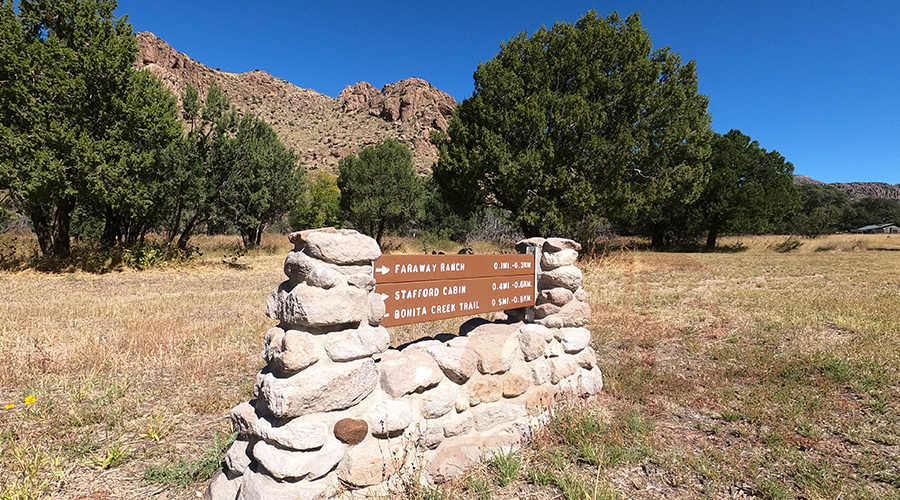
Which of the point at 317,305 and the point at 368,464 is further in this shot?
the point at 368,464

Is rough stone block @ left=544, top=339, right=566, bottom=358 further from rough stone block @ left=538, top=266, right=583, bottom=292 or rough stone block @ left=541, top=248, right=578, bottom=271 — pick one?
rough stone block @ left=541, top=248, right=578, bottom=271

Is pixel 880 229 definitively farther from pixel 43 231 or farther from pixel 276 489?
pixel 43 231

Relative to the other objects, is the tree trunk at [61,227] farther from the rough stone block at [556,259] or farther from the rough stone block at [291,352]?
the rough stone block at [556,259]

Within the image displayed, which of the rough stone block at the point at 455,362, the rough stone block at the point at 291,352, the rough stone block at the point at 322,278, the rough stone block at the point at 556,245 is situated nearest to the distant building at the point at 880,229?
the rough stone block at the point at 556,245

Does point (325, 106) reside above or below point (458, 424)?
above

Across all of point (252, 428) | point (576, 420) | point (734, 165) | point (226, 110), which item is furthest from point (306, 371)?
point (734, 165)

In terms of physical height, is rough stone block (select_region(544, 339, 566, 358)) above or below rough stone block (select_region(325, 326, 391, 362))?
below

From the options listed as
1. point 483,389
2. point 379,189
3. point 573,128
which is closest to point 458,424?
point 483,389

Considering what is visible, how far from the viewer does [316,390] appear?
241 cm

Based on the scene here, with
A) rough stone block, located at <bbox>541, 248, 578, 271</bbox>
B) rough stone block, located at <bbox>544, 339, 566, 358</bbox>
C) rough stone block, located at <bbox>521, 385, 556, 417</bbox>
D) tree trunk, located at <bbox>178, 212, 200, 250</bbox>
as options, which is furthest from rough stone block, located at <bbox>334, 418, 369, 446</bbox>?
tree trunk, located at <bbox>178, 212, 200, 250</bbox>

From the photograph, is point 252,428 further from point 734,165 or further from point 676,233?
point 676,233

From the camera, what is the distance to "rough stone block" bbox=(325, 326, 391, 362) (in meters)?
2.55

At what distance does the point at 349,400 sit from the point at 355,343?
1.09ft

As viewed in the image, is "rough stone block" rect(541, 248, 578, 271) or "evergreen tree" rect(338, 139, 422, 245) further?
"evergreen tree" rect(338, 139, 422, 245)
